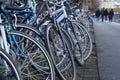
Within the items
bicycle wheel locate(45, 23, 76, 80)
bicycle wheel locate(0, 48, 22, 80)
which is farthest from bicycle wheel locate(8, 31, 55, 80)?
bicycle wheel locate(0, 48, 22, 80)

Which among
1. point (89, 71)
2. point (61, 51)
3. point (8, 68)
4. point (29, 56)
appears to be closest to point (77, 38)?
point (89, 71)

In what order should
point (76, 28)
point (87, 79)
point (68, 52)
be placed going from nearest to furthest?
point (68, 52), point (87, 79), point (76, 28)

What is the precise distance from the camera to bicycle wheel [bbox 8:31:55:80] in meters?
3.60

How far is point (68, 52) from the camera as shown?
172 inches

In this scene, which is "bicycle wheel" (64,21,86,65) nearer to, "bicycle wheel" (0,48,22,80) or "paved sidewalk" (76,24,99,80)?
"paved sidewalk" (76,24,99,80)

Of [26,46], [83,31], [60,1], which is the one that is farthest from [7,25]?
[83,31]

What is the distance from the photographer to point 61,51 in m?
4.46

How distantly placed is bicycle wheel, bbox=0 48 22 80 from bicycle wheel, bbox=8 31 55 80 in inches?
15.4

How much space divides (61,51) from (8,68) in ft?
4.87

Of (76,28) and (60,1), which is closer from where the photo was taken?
(60,1)

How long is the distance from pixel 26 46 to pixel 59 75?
0.51 metres

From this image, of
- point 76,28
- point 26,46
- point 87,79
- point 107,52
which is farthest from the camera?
point 107,52

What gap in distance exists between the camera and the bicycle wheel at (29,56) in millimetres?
3596

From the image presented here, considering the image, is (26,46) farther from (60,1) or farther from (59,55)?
(60,1)
